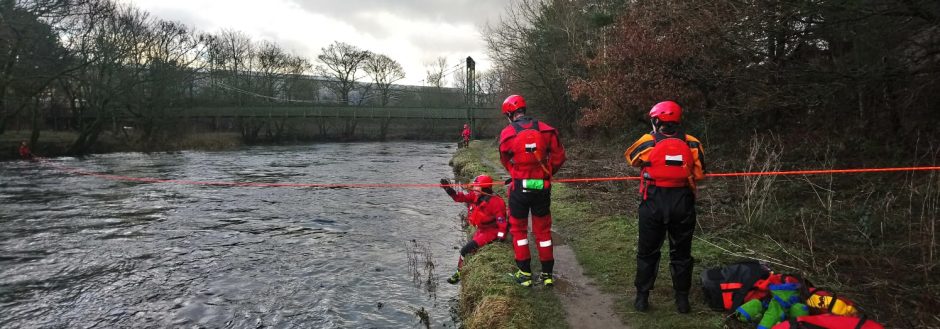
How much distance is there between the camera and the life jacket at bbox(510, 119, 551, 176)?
4656 millimetres

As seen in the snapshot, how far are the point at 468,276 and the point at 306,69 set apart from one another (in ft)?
187

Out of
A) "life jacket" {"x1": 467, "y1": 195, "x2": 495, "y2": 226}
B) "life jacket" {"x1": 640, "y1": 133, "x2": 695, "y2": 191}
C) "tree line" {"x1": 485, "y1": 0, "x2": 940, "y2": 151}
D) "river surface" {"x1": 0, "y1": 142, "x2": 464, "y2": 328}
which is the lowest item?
"river surface" {"x1": 0, "y1": 142, "x2": 464, "y2": 328}

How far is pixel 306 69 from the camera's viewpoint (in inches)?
2287

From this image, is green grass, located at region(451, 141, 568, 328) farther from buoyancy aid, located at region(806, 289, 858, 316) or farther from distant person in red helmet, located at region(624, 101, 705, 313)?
buoyancy aid, located at region(806, 289, 858, 316)

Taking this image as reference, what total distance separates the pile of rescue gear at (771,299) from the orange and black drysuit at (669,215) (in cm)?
29

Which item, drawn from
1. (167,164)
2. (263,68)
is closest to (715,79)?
(167,164)

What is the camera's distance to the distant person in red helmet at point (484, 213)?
640 cm

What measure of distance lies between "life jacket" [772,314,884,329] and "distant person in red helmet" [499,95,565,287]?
2209 millimetres

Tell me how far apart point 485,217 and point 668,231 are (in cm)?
283

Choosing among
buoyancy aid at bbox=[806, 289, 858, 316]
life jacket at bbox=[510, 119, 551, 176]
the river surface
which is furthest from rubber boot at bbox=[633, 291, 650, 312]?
the river surface

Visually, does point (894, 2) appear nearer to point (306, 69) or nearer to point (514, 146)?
point (514, 146)

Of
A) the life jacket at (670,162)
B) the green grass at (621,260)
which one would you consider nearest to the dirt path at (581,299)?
the green grass at (621,260)

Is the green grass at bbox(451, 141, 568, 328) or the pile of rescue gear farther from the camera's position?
the green grass at bbox(451, 141, 568, 328)

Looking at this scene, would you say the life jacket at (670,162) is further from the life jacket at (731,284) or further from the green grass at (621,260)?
the green grass at (621,260)
